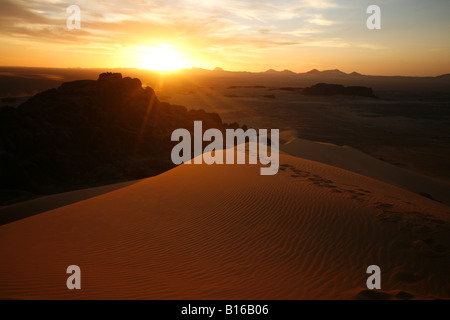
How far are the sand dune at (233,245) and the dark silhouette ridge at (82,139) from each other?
6966mm

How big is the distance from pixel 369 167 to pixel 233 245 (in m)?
15.2

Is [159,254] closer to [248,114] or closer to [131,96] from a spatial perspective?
[131,96]

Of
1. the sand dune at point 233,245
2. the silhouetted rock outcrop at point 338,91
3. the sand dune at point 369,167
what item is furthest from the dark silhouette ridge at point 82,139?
the silhouetted rock outcrop at point 338,91

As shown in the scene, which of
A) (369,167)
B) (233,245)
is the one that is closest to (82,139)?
(233,245)

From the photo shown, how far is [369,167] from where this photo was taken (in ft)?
60.3

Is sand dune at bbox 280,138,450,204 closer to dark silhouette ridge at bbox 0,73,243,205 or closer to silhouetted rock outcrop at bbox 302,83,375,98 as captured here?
dark silhouette ridge at bbox 0,73,243,205

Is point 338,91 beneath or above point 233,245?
above

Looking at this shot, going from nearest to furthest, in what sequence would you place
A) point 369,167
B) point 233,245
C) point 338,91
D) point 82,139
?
point 233,245, point 82,139, point 369,167, point 338,91

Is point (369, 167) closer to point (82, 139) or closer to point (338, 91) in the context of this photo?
point (82, 139)

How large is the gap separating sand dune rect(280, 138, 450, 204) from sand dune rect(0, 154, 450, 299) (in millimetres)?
7980

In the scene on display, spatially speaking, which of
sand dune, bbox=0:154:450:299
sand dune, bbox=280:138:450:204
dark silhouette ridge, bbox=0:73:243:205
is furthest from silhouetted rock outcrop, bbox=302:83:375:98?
sand dune, bbox=0:154:450:299

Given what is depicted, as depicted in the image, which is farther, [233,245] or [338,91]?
[338,91]

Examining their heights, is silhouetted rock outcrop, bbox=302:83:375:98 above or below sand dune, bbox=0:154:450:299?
above

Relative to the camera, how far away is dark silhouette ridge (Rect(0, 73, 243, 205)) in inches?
572
